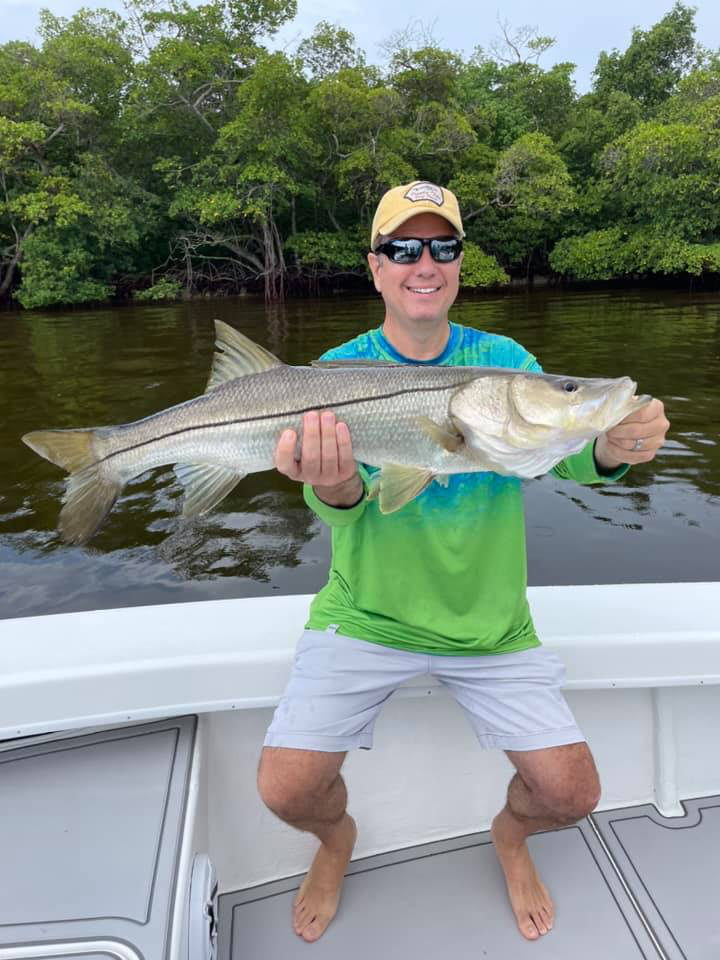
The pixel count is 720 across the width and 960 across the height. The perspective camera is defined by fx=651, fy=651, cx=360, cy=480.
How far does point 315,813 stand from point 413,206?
2.17m

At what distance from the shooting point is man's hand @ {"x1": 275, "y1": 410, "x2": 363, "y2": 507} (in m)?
2.14

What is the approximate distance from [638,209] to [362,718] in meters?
35.8

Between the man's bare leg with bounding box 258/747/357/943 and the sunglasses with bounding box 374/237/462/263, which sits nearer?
the man's bare leg with bounding box 258/747/357/943

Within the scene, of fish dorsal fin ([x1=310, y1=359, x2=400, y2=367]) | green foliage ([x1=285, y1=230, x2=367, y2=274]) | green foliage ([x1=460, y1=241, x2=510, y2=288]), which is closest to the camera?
fish dorsal fin ([x1=310, y1=359, x2=400, y2=367])

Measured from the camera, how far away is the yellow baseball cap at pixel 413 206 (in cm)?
247

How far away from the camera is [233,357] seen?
2416 millimetres

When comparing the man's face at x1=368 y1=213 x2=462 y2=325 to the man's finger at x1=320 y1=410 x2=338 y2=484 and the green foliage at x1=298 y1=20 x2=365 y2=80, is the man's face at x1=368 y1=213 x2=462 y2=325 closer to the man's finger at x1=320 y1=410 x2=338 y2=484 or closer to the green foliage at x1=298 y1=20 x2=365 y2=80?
the man's finger at x1=320 y1=410 x2=338 y2=484

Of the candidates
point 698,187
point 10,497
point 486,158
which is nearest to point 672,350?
point 10,497

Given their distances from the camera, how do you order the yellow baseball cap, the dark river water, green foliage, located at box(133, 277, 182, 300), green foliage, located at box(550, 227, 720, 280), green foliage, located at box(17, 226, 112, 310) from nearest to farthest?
the yellow baseball cap → the dark river water → green foliage, located at box(17, 226, 112, 310) → green foliage, located at box(550, 227, 720, 280) → green foliage, located at box(133, 277, 182, 300)

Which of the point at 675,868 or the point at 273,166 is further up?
the point at 273,166

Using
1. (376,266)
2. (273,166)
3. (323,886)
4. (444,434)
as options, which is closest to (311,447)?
(444,434)

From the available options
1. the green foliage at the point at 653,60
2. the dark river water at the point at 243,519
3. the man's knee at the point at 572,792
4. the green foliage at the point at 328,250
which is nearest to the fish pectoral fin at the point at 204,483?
the man's knee at the point at 572,792

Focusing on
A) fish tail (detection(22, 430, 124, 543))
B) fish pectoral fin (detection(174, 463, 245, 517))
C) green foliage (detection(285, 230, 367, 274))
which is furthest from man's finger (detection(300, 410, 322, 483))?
green foliage (detection(285, 230, 367, 274))

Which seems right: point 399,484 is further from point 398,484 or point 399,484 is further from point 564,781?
Answer: point 564,781
